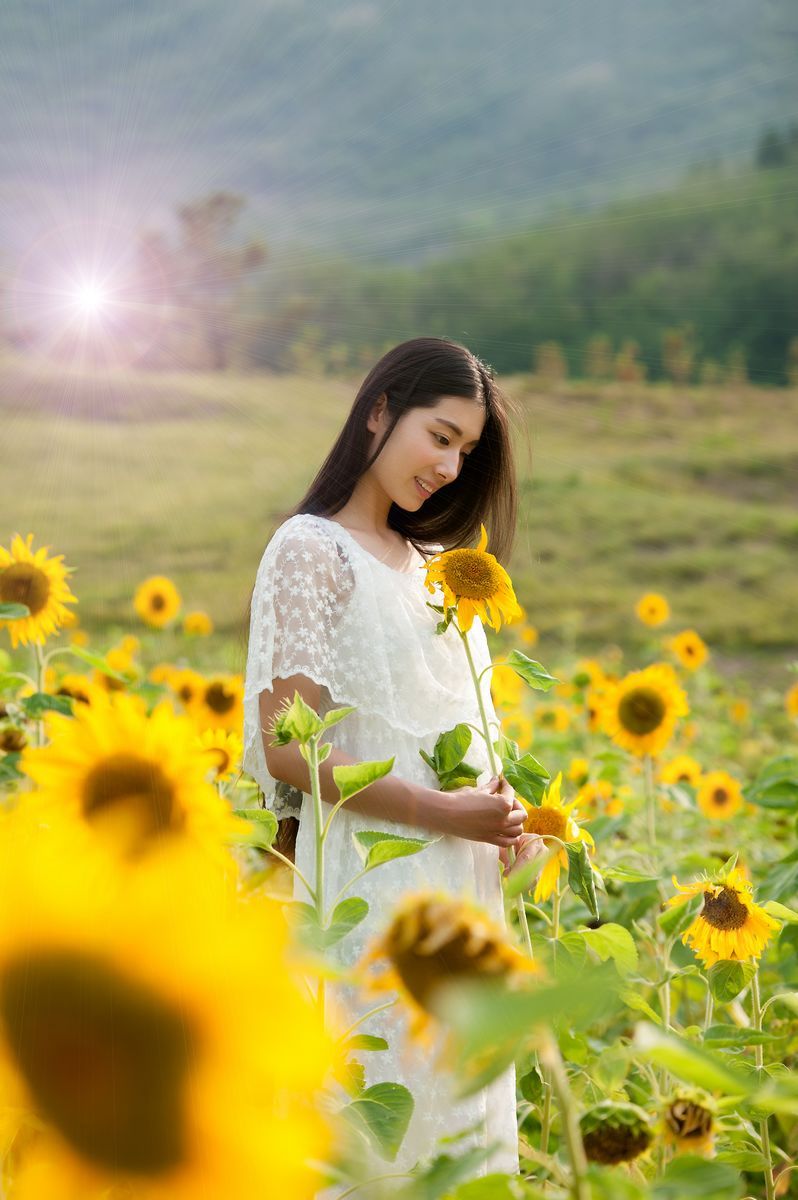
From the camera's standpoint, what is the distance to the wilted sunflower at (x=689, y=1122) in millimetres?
366

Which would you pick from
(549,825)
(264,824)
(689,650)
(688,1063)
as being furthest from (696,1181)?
(689,650)

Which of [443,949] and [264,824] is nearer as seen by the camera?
[443,949]

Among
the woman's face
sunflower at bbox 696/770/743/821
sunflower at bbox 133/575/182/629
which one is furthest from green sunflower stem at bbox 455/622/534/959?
sunflower at bbox 133/575/182/629

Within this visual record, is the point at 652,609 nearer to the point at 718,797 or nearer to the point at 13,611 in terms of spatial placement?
the point at 718,797

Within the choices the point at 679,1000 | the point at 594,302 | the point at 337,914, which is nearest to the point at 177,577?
the point at 679,1000

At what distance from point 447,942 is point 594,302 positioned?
10.9 m

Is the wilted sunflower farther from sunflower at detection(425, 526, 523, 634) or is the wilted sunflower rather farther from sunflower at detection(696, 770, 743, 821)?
sunflower at detection(696, 770, 743, 821)

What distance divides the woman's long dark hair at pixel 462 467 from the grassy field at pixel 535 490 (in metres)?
2.34

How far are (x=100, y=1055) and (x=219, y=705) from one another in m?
1.13

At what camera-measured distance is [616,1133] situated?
38 centimetres

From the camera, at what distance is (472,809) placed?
2.49 feet

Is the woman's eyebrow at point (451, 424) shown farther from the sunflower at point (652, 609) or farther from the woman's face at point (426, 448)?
the sunflower at point (652, 609)

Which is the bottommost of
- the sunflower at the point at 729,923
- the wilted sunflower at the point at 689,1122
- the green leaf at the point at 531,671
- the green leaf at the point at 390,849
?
the sunflower at the point at 729,923

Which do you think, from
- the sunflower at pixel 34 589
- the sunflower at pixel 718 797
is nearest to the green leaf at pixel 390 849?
the sunflower at pixel 34 589
